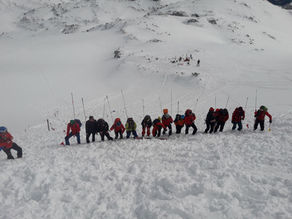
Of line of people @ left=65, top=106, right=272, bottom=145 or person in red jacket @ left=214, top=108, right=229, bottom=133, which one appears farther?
person in red jacket @ left=214, top=108, right=229, bottom=133

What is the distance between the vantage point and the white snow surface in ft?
19.1

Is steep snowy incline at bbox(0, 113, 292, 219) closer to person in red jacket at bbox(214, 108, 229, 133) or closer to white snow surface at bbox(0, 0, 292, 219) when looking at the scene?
white snow surface at bbox(0, 0, 292, 219)

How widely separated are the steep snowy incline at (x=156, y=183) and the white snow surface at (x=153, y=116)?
3 cm

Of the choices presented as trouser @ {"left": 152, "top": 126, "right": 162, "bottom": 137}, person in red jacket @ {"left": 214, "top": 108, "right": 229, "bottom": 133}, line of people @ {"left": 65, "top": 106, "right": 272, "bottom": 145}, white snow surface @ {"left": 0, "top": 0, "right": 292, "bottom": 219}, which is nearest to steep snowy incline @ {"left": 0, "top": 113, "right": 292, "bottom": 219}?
white snow surface @ {"left": 0, "top": 0, "right": 292, "bottom": 219}

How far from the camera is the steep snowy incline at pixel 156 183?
5.48 m

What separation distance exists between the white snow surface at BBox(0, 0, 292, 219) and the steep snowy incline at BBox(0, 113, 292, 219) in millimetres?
34

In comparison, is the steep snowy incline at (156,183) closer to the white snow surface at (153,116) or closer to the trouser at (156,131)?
the white snow surface at (153,116)

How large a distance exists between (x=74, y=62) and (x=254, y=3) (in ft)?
281

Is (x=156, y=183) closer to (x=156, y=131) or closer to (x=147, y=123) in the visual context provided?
(x=147, y=123)

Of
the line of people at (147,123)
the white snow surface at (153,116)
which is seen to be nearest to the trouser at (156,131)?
the line of people at (147,123)

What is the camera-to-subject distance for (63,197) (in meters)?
6.21

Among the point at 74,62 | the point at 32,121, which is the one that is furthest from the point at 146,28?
the point at 32,121

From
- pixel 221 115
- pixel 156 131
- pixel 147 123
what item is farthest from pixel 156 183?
pixel 221 115

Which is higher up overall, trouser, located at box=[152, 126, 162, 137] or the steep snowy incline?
trouser, located at box=[152, 126, 162, 137]
